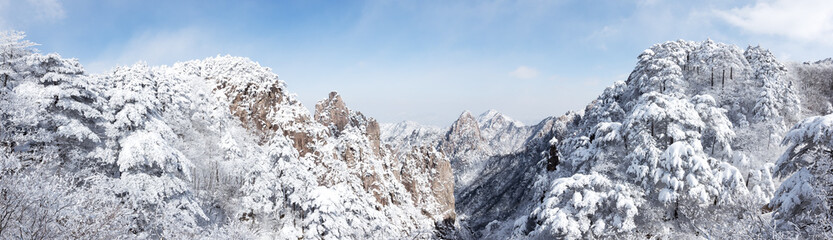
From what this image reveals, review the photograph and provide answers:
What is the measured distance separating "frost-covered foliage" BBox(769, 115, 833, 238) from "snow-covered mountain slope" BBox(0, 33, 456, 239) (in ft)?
65.2

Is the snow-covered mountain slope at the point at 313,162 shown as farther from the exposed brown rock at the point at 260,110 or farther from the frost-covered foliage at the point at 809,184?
the exposed brown rock at the point at 260,110

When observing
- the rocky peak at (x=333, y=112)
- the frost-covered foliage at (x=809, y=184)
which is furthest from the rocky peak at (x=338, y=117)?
the frost-covered foliage at (x=809, y=184)

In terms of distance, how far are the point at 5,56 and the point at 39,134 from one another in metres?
5.80

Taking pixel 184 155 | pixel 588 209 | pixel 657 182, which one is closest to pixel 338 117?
pixel 184 155

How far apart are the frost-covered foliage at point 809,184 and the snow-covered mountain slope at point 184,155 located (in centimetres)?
1988

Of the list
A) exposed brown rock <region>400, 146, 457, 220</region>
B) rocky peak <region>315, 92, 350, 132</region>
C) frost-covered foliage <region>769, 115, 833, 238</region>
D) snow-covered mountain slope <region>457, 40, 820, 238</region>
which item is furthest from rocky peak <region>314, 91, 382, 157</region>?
frost-covered foliage <region>769, 115, 833, 238</region>

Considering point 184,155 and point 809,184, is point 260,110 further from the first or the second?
point 809,184

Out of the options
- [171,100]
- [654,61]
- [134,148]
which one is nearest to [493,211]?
[654,61]

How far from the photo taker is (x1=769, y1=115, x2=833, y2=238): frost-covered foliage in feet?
31.8

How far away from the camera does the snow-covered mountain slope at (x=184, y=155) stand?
1528 cm

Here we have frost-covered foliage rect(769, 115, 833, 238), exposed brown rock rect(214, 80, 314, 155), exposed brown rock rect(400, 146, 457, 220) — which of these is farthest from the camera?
exposed brown rock rect(400, 146, 457, 220)

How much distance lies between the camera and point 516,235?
19.1 metres

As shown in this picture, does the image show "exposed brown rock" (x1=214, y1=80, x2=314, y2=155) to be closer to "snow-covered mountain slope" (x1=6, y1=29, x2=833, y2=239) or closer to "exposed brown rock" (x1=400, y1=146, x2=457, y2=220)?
"snow-covered mountain slope" (x1=6, y1=29, x2=833, y2=239)

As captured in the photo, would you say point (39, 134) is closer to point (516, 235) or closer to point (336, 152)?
point (516, 235)
